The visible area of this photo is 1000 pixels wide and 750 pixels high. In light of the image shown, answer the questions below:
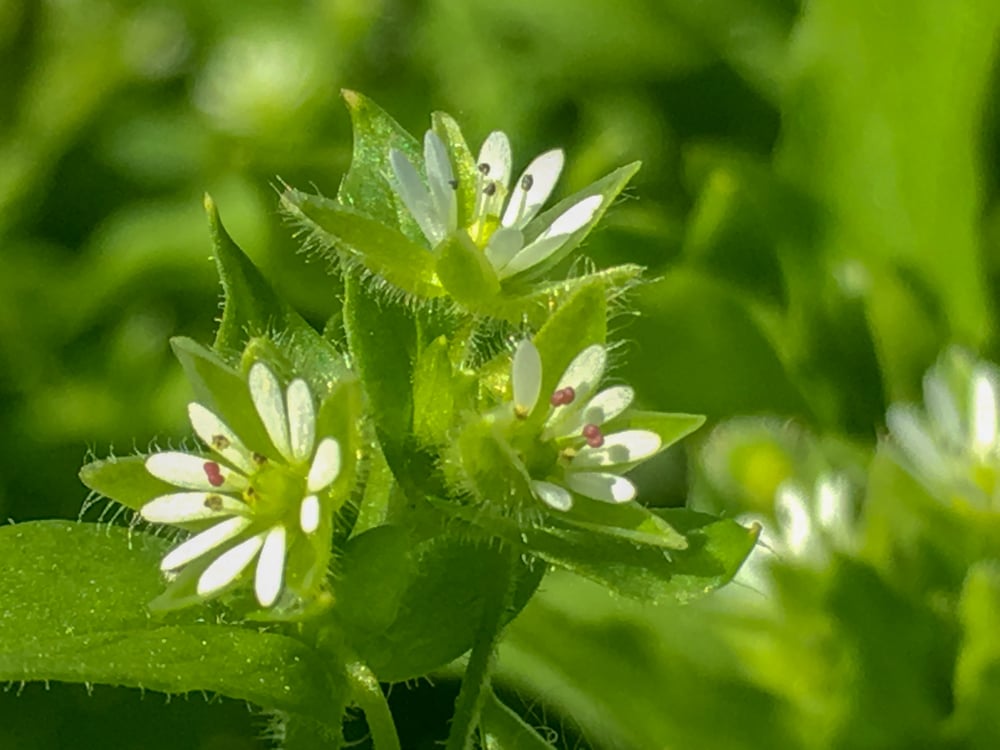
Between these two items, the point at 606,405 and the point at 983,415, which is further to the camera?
the point at 983,415

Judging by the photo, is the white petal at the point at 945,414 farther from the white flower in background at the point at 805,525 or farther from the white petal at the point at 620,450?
the white petal at the point at 620,450

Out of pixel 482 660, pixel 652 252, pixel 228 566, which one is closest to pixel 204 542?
pixel 228 566

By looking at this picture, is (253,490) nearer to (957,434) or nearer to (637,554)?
(637,554)

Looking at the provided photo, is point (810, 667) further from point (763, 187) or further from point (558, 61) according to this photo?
point (558, 61)

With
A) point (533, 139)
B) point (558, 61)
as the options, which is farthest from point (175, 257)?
point (558, 61)

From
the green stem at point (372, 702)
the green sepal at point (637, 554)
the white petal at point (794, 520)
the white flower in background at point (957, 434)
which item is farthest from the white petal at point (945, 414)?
the green stem at point (372, 702)
